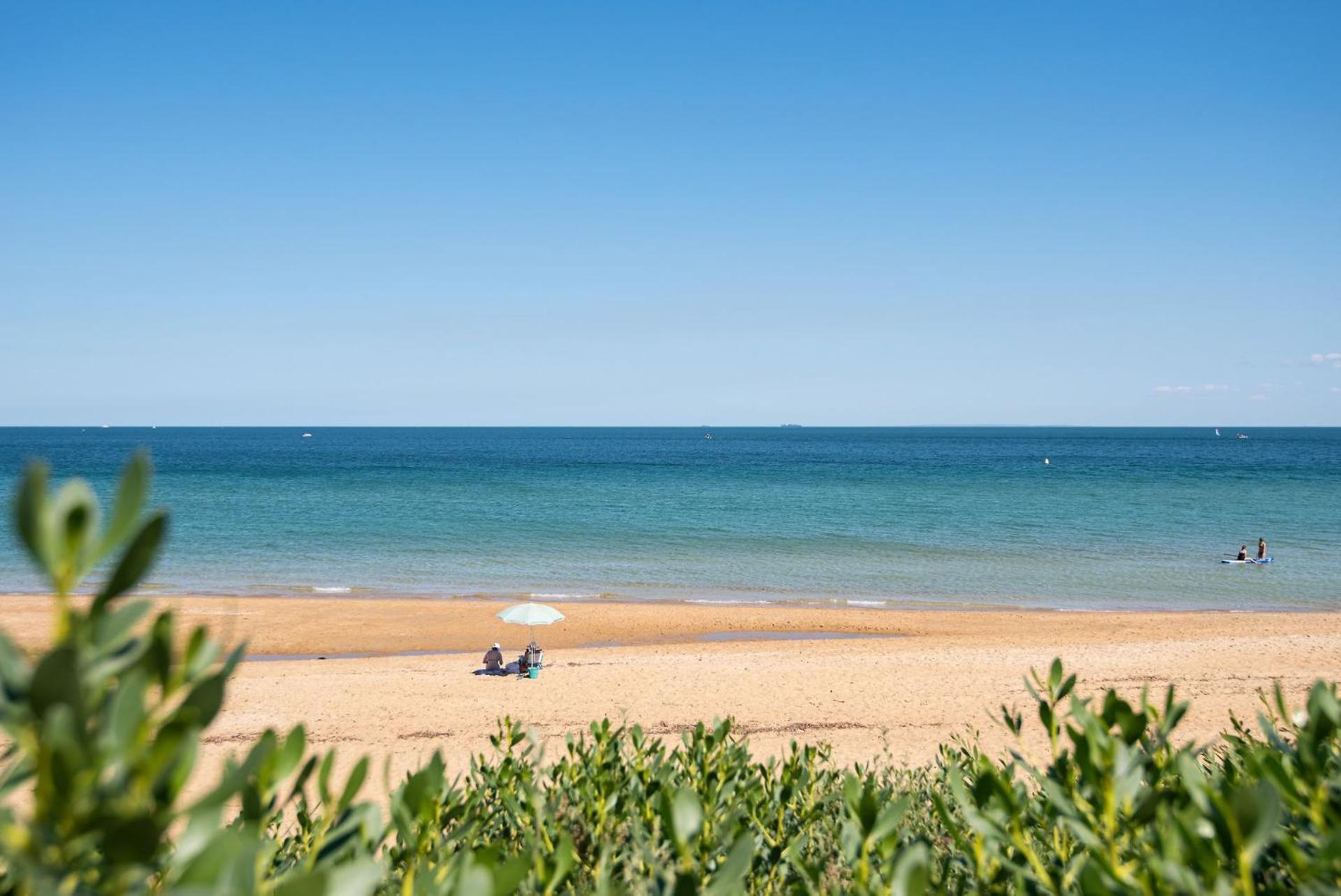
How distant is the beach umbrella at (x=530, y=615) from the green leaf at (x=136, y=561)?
16.8 meters

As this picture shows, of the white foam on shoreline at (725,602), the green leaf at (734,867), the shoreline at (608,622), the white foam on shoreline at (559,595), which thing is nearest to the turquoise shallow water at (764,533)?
the white foam on shoreline at (559,595)

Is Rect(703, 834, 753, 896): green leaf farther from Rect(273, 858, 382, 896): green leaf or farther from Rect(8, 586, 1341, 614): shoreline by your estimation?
Rect(8, 586, 1341, 614): shoreline

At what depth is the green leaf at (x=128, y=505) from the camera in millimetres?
921

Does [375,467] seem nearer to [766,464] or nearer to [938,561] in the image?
[766,464]

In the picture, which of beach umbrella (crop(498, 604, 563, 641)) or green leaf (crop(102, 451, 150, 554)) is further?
beach umbrella (crop(498, 604, 563, 641))

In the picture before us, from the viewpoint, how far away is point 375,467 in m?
86.0

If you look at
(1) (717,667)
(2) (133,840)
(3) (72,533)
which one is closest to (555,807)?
(2) (133,840)

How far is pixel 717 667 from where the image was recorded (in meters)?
17.1

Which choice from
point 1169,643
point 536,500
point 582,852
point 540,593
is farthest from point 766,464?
point 582,852

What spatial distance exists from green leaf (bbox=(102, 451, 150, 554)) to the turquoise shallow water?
26023mm

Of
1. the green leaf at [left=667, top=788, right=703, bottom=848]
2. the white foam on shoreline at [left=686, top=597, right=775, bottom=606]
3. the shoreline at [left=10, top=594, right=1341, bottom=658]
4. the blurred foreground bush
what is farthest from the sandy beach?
the green leaf at [left=667, top=788, right=703, bottom=848]

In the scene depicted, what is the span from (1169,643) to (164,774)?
22.1 meters

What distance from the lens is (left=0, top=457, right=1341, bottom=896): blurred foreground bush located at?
938 millimetres

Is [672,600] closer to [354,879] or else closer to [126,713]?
[354,879]
